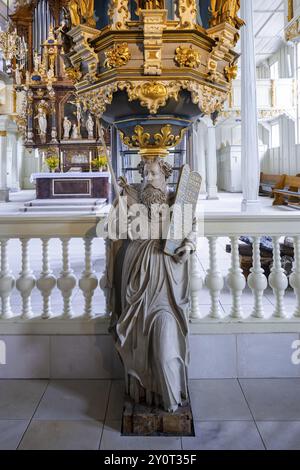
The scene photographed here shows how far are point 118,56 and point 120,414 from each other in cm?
164

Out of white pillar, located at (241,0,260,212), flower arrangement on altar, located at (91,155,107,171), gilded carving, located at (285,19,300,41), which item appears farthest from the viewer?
flower arrangement on altar, located at (91,155,107,171)

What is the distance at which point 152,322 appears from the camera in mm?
1792

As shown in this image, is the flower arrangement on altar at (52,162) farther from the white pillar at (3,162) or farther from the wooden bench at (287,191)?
the wooden bench at (287,191)

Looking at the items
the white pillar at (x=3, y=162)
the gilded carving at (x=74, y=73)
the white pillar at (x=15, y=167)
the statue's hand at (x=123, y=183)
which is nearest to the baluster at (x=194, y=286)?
the statue's hand at (x=123, y=183)

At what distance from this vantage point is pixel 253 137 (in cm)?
768

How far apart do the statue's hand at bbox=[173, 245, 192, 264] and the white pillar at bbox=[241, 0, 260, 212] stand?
6.18 m

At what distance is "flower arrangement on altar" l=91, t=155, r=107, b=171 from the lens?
1002cm

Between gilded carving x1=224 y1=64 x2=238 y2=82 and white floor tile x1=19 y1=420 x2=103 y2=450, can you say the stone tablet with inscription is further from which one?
white floor tile x1=19 y1=420 x2=103 y2=450

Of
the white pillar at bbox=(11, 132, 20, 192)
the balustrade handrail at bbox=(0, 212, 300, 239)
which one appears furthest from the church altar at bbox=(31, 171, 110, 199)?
the white pillar at bbox=(11, 132, 20, 192)

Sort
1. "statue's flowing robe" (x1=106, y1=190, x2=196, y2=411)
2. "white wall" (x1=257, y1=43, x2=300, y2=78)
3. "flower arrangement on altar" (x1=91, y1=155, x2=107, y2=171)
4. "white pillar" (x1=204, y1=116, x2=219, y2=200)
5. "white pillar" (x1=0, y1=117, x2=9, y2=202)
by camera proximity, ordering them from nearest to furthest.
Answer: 1. "statue's flowing robe" (x1=106, y1=190, x2=196, y2=411)
2. "flower arrangement on altar" (x1=91, y1=155, x2=107, y2=171)
3. "white pillar" (x1=0, y1=117, x2=9, y2=202)
4. "white pillar" (x1=204, y1=116, x2=219, y2=200)
5. "white wall" (x1=257, y1=43, x2=300, y2=78)

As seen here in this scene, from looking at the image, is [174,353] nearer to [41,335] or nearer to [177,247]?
[177,247]

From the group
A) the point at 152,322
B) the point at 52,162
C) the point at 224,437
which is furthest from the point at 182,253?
the point at 52,162

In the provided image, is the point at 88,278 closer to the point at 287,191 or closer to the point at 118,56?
the point at 118,56

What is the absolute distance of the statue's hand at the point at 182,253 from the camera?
181 centimetres
